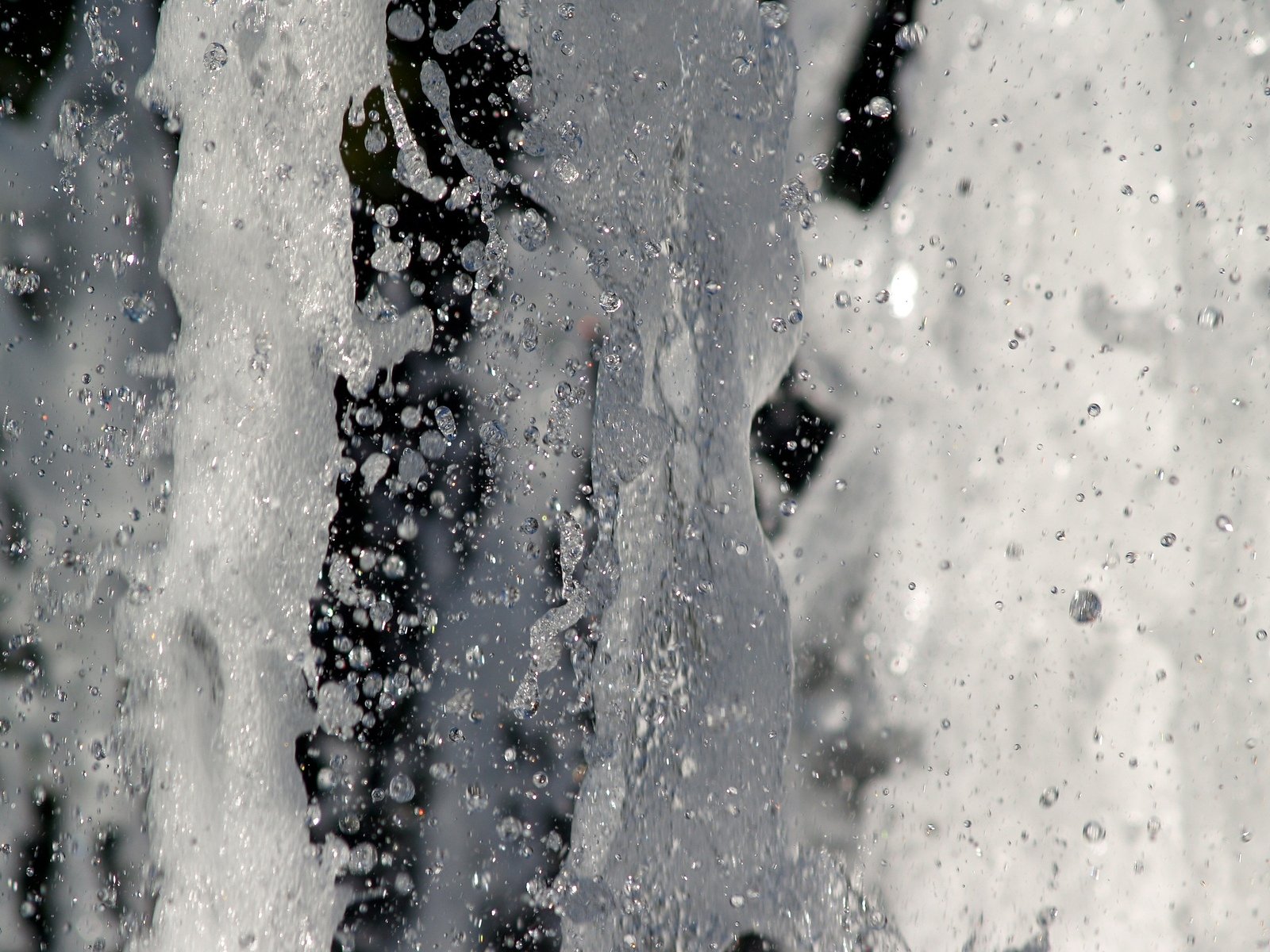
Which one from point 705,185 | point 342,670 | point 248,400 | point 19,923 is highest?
point 705,185

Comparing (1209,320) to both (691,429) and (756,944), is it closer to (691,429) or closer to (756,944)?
(691,429)

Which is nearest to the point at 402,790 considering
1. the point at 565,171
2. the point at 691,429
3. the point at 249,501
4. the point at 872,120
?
the point at 249,501

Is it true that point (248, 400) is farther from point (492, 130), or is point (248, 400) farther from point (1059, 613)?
point (1059, 613)

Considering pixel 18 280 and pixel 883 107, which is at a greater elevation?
pixel 883 107

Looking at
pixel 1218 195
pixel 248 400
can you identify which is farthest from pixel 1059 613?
pixel 248 400

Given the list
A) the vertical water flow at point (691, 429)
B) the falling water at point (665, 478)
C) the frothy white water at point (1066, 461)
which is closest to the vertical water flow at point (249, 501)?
the falling water at point (665, 478)

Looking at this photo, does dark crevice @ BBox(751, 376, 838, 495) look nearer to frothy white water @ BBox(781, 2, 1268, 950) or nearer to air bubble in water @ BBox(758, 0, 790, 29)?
frothy white water @ BBox(781, 2, 1268, 950)

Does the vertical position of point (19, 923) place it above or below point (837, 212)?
below
